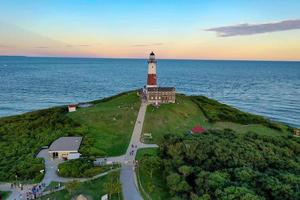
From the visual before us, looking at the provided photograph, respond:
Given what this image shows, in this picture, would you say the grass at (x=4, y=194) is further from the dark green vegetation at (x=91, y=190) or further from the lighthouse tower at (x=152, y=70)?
the lighthouse tower at (x=152, y=70)

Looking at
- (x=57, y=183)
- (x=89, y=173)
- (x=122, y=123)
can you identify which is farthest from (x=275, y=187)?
(x=122, y=123)

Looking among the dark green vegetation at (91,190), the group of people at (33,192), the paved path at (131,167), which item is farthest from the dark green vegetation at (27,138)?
the paved path at (131,167)

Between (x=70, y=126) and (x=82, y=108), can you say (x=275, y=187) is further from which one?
(x=82, y=108)

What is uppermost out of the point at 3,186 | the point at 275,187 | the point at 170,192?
the point at 275,187

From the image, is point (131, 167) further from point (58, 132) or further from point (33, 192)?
point (58, 132)

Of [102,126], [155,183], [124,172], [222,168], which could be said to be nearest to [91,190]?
[124,172]

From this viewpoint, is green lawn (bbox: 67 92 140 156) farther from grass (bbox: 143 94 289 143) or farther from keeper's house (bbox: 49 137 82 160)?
grass (bbox: 143 94 289 143)
